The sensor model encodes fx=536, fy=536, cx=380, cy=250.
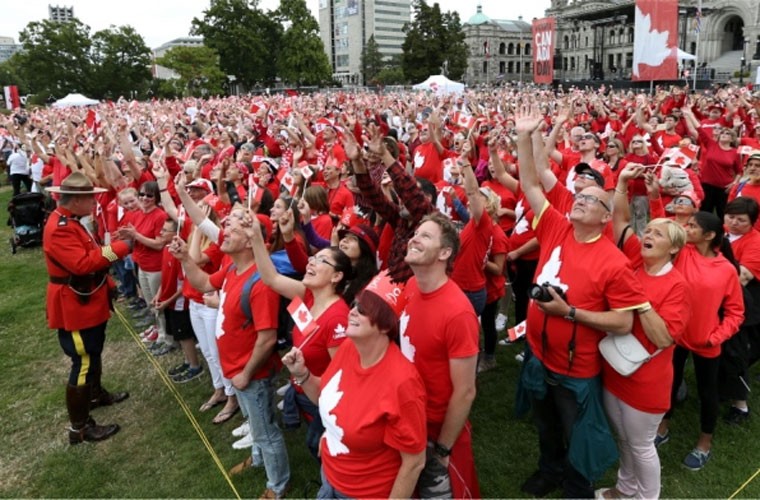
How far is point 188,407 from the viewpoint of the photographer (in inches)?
200

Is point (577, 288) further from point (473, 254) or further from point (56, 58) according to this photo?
point (56, 58)

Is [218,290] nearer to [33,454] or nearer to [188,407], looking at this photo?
[188,407]

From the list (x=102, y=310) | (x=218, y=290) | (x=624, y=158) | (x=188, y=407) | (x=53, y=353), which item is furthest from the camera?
(x=624, y=158)

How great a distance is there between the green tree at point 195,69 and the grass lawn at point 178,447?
152 ft

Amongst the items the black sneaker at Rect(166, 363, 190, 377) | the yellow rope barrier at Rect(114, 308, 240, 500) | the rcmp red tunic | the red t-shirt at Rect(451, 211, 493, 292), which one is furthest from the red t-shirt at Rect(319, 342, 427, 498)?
the black sneaker at Rect(166, 363, 190, 377)

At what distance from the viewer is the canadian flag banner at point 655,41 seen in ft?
48.6

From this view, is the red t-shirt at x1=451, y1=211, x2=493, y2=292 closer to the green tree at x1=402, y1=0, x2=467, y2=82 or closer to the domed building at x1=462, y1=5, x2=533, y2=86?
the green tree at x1=402, y1=0, x2=467, y2=82

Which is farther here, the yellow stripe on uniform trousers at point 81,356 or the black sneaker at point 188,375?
the black sneaker at point 188,375

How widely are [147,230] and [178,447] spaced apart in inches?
91.0

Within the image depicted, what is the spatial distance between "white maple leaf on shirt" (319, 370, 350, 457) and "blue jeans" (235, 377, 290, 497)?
44.9 inches

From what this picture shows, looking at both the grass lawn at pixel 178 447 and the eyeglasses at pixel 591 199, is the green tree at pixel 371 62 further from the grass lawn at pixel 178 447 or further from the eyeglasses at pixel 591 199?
the eyeglasses at pixel 591 199

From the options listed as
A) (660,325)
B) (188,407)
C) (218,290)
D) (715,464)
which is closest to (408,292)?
(660,325)

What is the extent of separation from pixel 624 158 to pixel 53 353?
7.78m

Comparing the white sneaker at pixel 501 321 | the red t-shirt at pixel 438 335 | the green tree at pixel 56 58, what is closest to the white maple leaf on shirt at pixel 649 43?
the white sneaker at pixel 501 321
